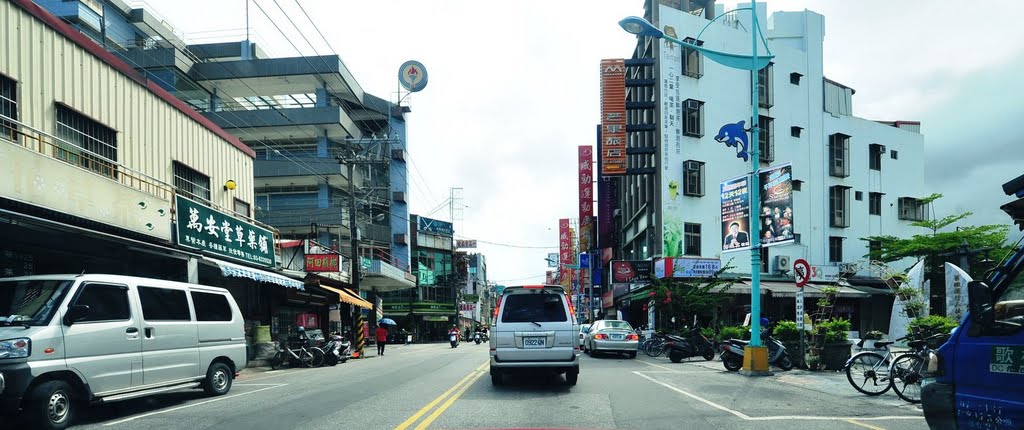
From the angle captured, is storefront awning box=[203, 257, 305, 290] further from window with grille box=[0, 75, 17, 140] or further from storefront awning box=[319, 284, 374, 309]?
storefront awning box=[319, 284, 374, 309]

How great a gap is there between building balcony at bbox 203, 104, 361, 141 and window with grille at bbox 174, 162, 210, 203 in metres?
22.9

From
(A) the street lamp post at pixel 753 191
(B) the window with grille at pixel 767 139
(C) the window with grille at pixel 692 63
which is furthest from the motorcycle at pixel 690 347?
(C) the window with grille at pixel 692 63

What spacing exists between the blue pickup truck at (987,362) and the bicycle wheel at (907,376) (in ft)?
19.1

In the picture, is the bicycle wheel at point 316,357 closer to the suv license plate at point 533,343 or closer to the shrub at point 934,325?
the suv license plate at point 533,343

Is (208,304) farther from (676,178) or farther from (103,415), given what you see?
(676,178)

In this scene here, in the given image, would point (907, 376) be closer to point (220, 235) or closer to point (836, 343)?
point (836, 343)

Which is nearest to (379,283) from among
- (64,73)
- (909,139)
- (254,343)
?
(254,343)

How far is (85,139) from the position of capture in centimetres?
1573

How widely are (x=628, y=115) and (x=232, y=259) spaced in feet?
112

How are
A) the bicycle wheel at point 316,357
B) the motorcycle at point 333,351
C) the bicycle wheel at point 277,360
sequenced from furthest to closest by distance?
the motorcycle at point 333,351 < the bicycle wheel at point 316,357 < the bicycle wheel at point 277,360

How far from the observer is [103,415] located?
948 cm

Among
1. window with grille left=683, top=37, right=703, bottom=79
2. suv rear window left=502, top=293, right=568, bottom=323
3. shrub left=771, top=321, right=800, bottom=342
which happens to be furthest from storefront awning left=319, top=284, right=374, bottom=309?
window with grille left=683, top=37, right=703, bottom=79

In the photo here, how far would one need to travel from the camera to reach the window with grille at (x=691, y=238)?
123 feet

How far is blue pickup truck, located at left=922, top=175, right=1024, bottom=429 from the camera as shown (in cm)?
428
